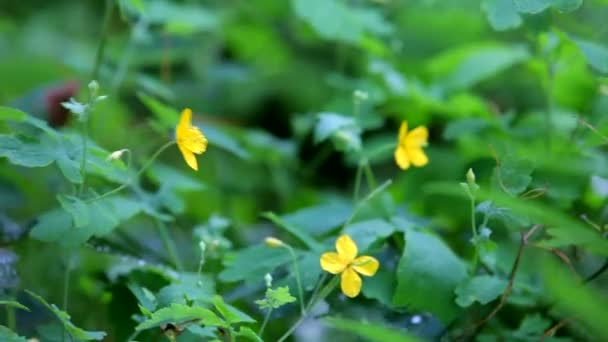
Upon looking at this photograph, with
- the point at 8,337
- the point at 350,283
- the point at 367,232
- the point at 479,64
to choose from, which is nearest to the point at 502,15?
the point at 367,232

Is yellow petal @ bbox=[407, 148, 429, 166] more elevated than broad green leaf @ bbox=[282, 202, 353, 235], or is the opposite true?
yellow petal @ bbox=[407, 148, 429, 166]

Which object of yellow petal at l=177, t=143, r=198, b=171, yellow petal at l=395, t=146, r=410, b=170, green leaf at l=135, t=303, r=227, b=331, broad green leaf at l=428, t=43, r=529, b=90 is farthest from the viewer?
broad green leaf at l=428, t=43, r=529, b=90

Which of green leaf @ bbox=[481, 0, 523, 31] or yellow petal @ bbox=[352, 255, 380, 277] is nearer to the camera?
yellow petal @ bbox=[352, 255, 380, 277]

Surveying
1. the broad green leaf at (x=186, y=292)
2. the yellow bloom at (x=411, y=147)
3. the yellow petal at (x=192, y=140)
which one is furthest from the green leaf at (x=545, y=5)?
the broad green leaf at (x=186, y=292)

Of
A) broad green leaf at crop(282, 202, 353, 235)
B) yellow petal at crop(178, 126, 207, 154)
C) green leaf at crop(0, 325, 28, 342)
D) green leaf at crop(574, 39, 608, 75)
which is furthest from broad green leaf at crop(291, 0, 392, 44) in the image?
green leaf at crop(0, 325, 28, 342)

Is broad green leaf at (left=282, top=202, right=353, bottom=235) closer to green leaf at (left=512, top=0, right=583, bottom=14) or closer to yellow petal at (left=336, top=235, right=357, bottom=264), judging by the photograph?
yellow petal at (left=336, top=235, right=357, bottom=264)

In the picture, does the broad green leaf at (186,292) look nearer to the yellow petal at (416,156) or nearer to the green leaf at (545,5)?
the yellow petal at (416,156)

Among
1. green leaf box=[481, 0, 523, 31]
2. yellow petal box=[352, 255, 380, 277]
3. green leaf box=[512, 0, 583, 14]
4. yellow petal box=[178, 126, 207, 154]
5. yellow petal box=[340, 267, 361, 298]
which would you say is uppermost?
green leaf box=[512, 0, 583, 14]

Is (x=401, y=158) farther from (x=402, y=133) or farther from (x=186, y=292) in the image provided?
(x=186, y=292)
